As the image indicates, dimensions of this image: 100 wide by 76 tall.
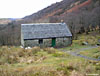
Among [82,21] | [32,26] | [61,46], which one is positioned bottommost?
[61,46]

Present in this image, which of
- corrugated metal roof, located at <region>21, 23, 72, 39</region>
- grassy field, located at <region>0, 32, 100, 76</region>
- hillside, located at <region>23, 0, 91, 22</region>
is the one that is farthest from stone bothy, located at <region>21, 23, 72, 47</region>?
hillside, located at <region>23, 0, 91, 22</region>

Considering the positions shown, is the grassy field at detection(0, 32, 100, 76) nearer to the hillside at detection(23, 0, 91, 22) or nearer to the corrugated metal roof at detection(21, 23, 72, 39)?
the corrugated metal roof at detection(21, 23, 72, 39)

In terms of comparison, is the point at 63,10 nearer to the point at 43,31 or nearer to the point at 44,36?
the point at 43,31

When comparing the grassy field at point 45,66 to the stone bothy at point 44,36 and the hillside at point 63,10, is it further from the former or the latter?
the hillside at point 63,10

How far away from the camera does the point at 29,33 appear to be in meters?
21.4

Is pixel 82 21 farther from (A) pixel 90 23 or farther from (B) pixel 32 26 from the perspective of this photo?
(B) pixel 32 26

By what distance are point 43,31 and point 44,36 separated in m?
1.44

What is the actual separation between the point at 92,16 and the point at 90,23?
2.42 metres

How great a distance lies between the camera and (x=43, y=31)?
22.7 meters

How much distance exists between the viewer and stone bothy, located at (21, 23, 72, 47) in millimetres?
20980

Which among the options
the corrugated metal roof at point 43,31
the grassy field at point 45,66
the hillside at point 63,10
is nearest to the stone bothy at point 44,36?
the corrugated metal roof at point 43,31

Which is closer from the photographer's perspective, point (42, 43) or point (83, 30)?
point (42, 43)

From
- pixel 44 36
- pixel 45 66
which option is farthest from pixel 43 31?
pixel 45 66

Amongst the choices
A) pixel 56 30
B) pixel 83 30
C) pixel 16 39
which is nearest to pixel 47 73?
pixel 56 30
